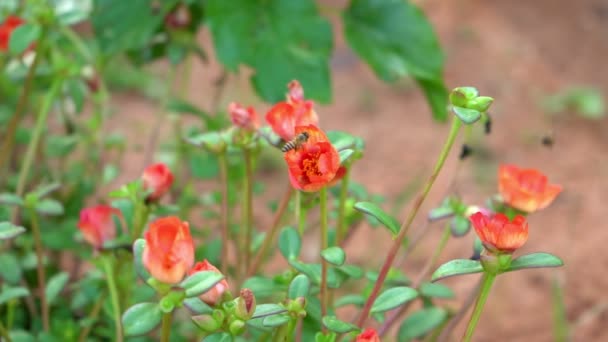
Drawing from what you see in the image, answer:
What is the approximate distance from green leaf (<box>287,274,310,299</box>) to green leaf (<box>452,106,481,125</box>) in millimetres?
217

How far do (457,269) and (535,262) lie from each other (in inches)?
2.7

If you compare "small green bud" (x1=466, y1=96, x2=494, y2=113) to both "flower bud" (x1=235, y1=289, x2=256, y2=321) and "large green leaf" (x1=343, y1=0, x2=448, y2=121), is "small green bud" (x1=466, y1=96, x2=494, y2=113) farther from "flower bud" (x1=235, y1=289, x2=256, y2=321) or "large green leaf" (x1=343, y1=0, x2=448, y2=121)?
"large green leaf" (x1=343, y1=0, x2=448, y2=121)

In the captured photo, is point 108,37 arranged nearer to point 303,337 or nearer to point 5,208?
point 5,208

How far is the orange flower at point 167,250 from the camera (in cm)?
67

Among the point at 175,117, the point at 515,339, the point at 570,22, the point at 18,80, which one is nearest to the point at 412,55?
the point at 175,117

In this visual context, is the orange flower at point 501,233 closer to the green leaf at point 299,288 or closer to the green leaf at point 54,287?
the green leaf at point 299,288

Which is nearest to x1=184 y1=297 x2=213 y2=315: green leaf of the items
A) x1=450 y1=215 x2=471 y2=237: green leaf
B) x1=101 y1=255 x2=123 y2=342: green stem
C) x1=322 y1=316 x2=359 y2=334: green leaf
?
x1=322 y1=316 x2=359 y2=334: green leaf

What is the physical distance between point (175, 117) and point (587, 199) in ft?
3.64

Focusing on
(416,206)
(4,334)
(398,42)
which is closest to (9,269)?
(4,334)

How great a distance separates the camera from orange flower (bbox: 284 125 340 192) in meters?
0.73

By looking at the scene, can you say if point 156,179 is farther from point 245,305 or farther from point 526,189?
point 526,189

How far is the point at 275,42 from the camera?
1482mm

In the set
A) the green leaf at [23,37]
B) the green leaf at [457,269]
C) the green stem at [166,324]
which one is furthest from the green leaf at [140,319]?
the green leaf at [23,37]

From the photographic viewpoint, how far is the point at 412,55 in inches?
62.9
